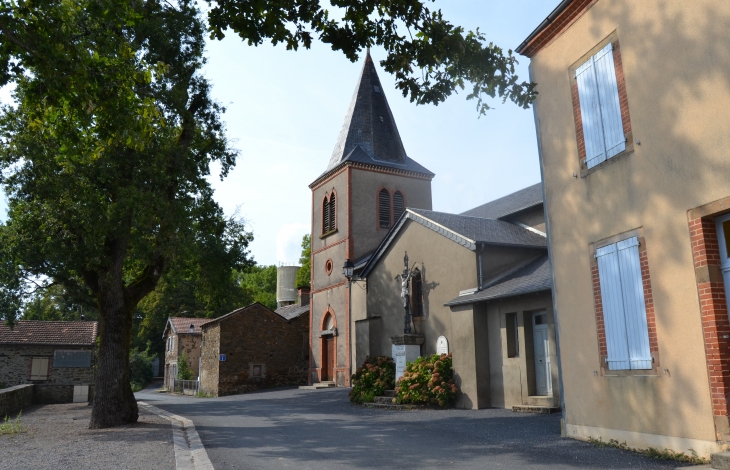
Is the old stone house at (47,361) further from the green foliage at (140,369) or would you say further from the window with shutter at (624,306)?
the window with shutter at (624,306)

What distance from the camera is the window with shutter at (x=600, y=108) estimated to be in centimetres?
881

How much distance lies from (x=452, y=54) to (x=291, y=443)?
7254mm

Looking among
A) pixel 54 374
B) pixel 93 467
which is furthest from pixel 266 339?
pixel 93 467

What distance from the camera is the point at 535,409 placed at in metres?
13.7

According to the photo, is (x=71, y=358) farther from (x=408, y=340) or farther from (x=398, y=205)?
(x=408, y=340)

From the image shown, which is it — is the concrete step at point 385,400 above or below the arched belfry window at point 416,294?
below

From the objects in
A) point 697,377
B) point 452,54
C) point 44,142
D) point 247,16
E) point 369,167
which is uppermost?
point 369,167

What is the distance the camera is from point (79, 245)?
44.2 ft

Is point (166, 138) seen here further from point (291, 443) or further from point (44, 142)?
point (291, 443)

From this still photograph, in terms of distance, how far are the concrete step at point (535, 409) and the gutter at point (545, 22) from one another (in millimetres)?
7964

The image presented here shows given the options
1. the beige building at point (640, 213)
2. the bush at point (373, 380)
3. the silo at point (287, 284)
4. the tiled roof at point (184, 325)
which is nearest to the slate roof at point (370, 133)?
the bush at point (373, 380)

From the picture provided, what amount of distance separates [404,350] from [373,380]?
1693mm

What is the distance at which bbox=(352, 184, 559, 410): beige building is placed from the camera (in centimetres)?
1468

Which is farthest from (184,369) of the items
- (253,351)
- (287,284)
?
(287,284)
